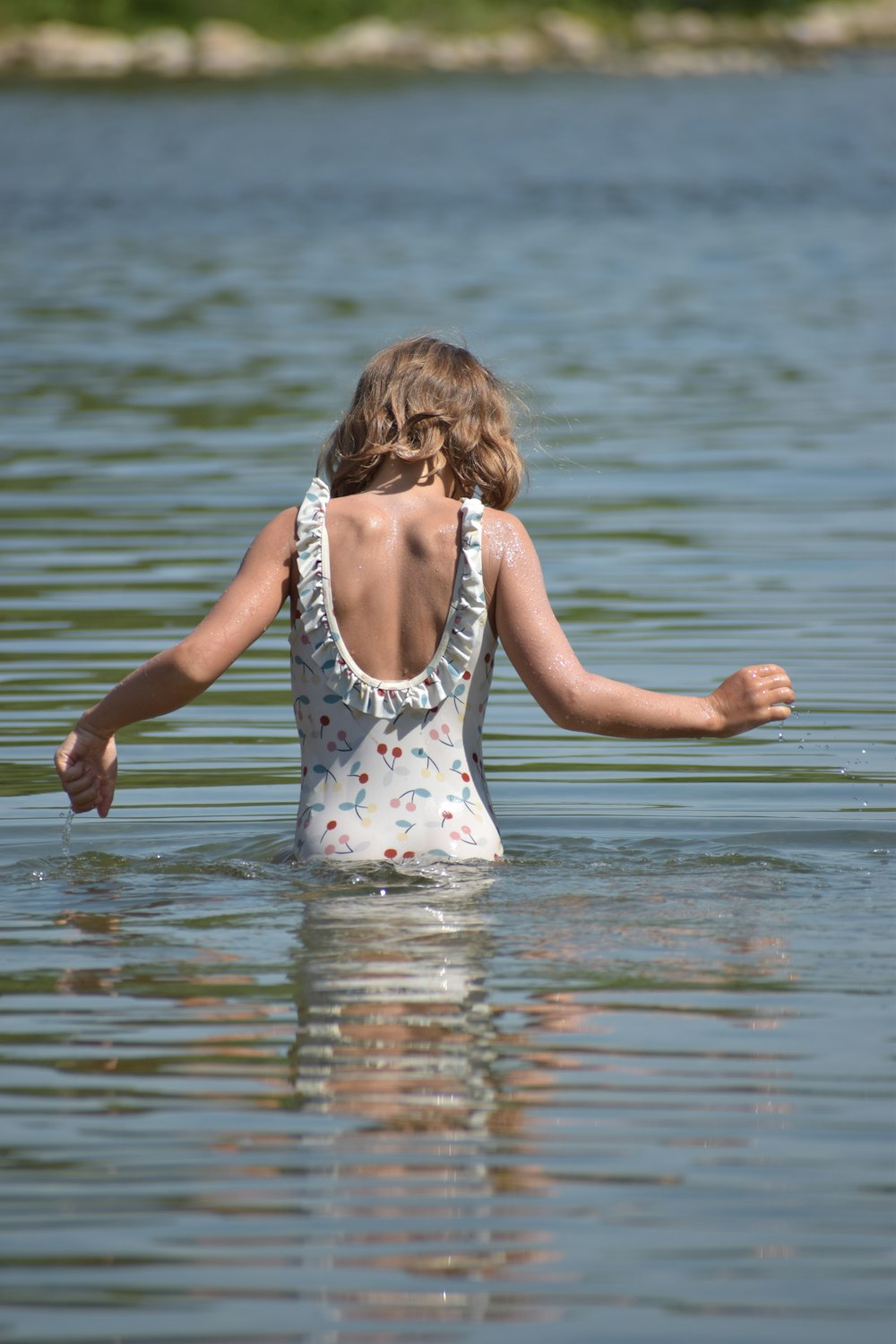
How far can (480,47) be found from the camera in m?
64.2

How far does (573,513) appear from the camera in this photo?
11008 mm

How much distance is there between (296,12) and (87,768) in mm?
61960

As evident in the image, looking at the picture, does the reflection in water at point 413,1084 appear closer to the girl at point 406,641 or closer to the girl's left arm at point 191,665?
the girl at point 406,641

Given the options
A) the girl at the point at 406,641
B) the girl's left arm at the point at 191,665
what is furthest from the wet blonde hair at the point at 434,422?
the girl's left arm at the point at 191,665

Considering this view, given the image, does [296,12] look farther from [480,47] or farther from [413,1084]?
[413,1084]

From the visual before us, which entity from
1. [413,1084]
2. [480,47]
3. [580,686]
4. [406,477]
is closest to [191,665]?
[406,477]

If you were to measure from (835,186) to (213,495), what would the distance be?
67.8ft

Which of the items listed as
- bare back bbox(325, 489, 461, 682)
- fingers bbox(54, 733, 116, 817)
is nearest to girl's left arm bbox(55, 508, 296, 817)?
fingers bbox(54, 733, 116, 817)

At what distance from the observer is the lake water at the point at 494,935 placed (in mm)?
3084

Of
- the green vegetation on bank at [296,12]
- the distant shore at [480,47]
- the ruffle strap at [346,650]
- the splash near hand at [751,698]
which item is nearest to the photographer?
the splash near hand at [751,698]

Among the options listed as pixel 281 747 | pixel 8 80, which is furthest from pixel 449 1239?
pixel 8 80

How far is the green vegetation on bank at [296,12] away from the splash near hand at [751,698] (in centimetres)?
5830

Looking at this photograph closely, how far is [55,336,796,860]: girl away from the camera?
481cm

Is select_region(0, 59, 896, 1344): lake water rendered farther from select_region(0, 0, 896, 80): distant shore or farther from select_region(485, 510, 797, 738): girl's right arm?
select_region(0, 0, 896, 80): distant shore
